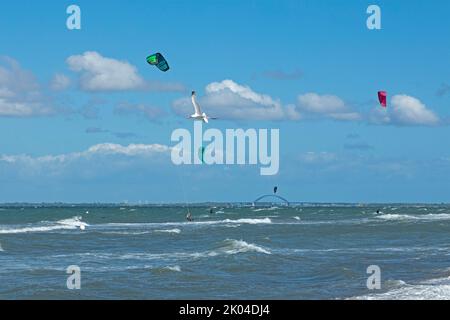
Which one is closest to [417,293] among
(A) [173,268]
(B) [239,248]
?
(A) [173,268]

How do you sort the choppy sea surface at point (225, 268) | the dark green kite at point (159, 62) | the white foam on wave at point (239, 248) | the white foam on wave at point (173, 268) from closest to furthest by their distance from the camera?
the choppy sea surface at point (225, 268), the dark green kite at point (159, 62), the white foam on wave at point (173, 268), the white foam on wave at point (239, 248)

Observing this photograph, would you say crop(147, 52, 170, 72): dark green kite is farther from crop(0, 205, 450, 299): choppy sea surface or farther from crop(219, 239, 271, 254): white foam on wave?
crop(219, 239, 271, 254): white foam on wave

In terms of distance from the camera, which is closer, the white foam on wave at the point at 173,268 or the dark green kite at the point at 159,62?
the dark green kite at the point at 159,62

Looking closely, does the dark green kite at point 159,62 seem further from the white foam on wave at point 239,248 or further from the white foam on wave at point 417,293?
the white foam on wave at point 239,248

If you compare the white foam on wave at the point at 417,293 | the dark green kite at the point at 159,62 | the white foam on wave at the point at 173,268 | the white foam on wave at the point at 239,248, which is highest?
the dark green kite at the point at 159,62

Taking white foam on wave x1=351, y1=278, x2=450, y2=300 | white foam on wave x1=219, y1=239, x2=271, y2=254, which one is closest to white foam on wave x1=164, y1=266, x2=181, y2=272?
white foam on wave x1=219, y1=239, x2=271, y2=254

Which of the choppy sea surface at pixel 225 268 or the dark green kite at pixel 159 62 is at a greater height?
the dark green kite at pixel 159 62

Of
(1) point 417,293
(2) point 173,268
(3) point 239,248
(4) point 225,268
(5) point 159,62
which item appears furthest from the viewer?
(3) point 239,248

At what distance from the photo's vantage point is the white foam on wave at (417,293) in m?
19.1

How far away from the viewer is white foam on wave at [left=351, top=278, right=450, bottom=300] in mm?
19125

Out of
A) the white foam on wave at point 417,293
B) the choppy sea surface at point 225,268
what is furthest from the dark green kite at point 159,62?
the white foam on wave at point 417,293

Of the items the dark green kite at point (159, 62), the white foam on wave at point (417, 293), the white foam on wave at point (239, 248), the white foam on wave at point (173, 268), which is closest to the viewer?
the white foam on wave at point (417, 293)

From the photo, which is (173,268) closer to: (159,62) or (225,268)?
(225,268)

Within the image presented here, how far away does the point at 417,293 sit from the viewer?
19734 millimetres
